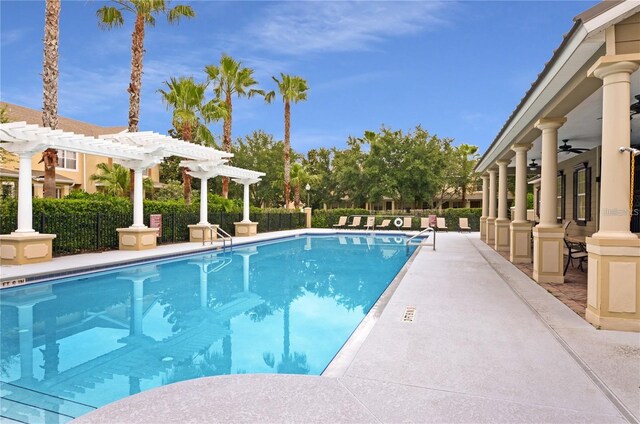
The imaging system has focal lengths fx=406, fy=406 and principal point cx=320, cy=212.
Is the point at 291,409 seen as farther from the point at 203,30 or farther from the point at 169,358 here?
the point at 203,30

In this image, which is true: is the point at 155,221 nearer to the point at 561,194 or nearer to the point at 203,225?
the point at 203,225

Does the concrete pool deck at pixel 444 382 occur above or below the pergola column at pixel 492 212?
below

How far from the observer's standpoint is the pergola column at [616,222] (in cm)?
459

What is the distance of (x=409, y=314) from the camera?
5.39 meters

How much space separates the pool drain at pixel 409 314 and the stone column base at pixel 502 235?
29.4ft

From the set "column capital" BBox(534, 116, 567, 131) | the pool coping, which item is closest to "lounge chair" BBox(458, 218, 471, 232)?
the pool coping

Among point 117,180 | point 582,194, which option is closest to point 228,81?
point 117,180

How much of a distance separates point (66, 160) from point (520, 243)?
1027 inches

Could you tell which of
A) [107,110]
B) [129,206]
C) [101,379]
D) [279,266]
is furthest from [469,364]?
[107,110]

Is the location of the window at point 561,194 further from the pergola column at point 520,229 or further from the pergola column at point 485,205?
the pergola column at point 520,229

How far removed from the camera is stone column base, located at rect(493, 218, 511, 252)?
43.9 ft

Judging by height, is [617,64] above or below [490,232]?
above

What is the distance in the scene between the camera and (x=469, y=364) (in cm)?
362

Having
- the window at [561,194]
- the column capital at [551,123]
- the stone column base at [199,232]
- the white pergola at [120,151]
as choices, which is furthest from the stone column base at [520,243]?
the stone column base at [199,232]
